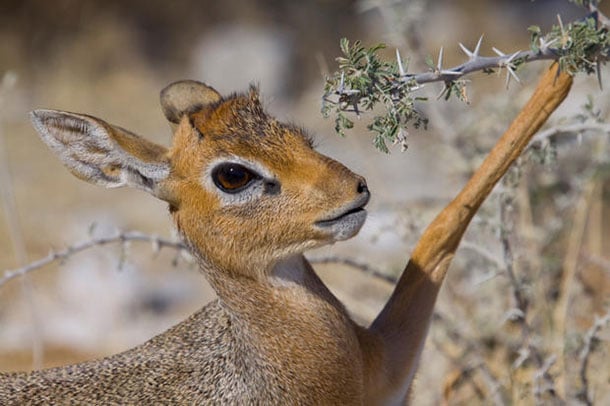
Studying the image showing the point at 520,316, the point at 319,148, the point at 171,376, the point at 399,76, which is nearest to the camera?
the point at 399,76

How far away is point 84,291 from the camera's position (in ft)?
25.8

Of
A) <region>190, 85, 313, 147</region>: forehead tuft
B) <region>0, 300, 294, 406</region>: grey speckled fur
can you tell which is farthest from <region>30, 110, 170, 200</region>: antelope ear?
Answer: <region>0, 300, 294, 406</region>: grey speckled fur

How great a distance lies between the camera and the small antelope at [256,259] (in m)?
3.05

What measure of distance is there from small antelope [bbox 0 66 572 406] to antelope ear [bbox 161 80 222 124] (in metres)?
0.04

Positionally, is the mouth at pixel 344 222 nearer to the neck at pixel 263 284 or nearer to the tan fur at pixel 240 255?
the tan fur at pixel 240 255

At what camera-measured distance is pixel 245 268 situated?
3.16 metres

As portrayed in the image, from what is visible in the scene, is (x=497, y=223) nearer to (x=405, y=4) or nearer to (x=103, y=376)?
(x=103, y=376)

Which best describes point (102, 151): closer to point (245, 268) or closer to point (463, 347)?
point (245, 268)

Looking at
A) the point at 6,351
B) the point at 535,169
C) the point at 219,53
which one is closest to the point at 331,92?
the point at 535,169

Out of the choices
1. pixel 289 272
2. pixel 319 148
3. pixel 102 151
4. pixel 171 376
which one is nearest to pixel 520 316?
pixel 289 272

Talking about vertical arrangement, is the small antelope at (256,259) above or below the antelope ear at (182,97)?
below

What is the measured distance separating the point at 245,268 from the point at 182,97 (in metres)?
0.79

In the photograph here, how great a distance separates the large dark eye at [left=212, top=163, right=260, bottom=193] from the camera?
3.07 metres

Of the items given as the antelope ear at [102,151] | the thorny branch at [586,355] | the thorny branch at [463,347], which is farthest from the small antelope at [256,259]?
the thorny branch at [463,347]
